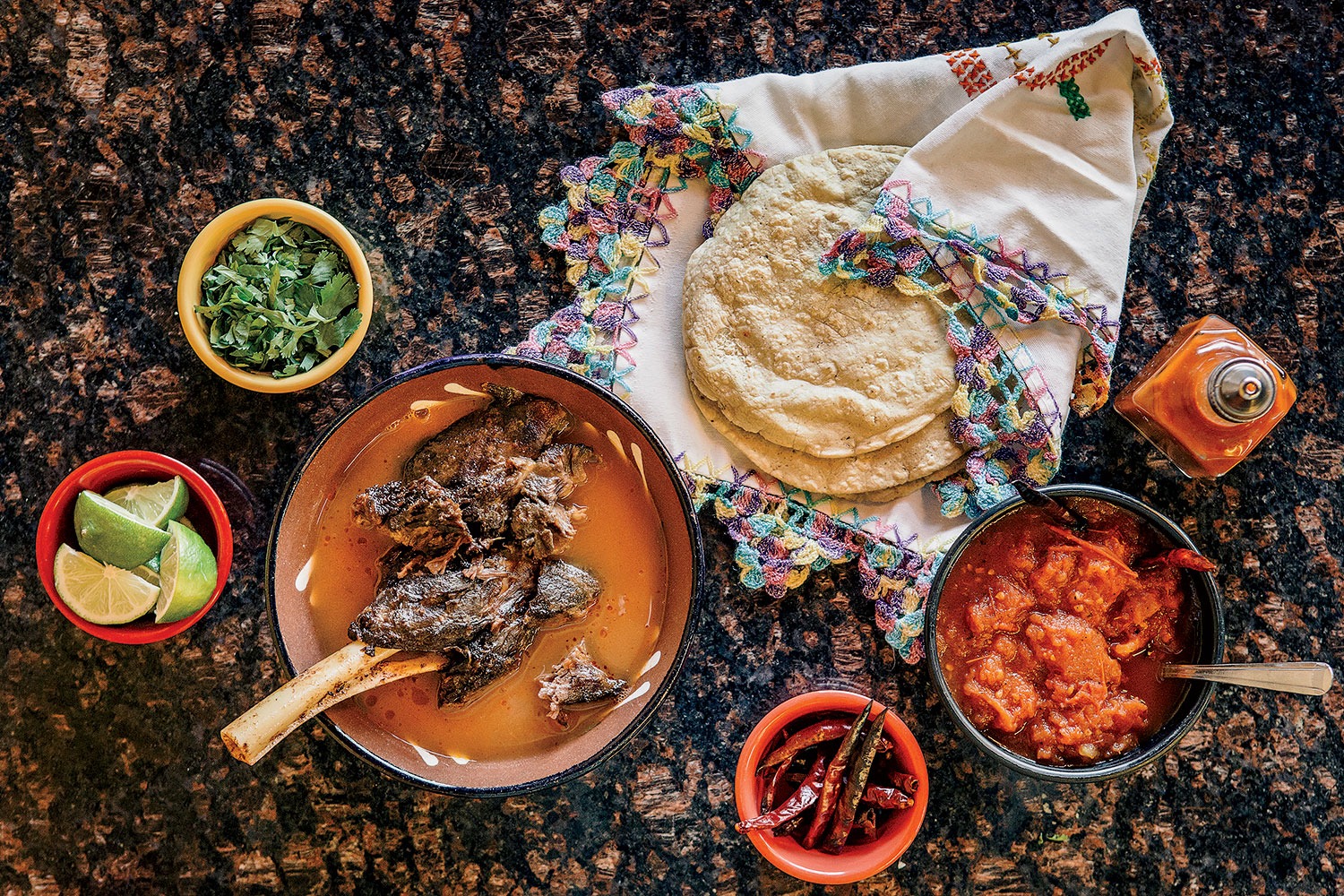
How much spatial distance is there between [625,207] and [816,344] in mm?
622

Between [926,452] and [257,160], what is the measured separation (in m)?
1.92

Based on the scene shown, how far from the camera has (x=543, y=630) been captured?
92.9 inches

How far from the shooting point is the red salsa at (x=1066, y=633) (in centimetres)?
229

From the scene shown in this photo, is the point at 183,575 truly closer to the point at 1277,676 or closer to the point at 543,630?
the point at 543,630

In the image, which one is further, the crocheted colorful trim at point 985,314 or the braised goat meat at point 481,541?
the crocheted colorful trim at point 985,314

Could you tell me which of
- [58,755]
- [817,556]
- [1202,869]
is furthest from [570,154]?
[1202,869]

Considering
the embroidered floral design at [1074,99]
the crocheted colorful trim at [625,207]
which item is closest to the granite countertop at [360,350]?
the crocheted colorful trim at [625,207]

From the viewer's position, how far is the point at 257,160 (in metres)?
2.52

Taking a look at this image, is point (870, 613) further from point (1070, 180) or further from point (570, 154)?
point (570, 154)

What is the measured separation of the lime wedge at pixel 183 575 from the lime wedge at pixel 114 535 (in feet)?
0.12

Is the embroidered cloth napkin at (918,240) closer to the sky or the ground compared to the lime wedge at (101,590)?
closer to the sky

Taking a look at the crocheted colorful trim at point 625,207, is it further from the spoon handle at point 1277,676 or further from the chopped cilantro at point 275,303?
the spoon handle at point 1277,676

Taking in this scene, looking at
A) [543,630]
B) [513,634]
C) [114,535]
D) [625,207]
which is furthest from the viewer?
[625,207]

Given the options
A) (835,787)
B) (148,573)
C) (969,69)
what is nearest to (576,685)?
(835,787)
